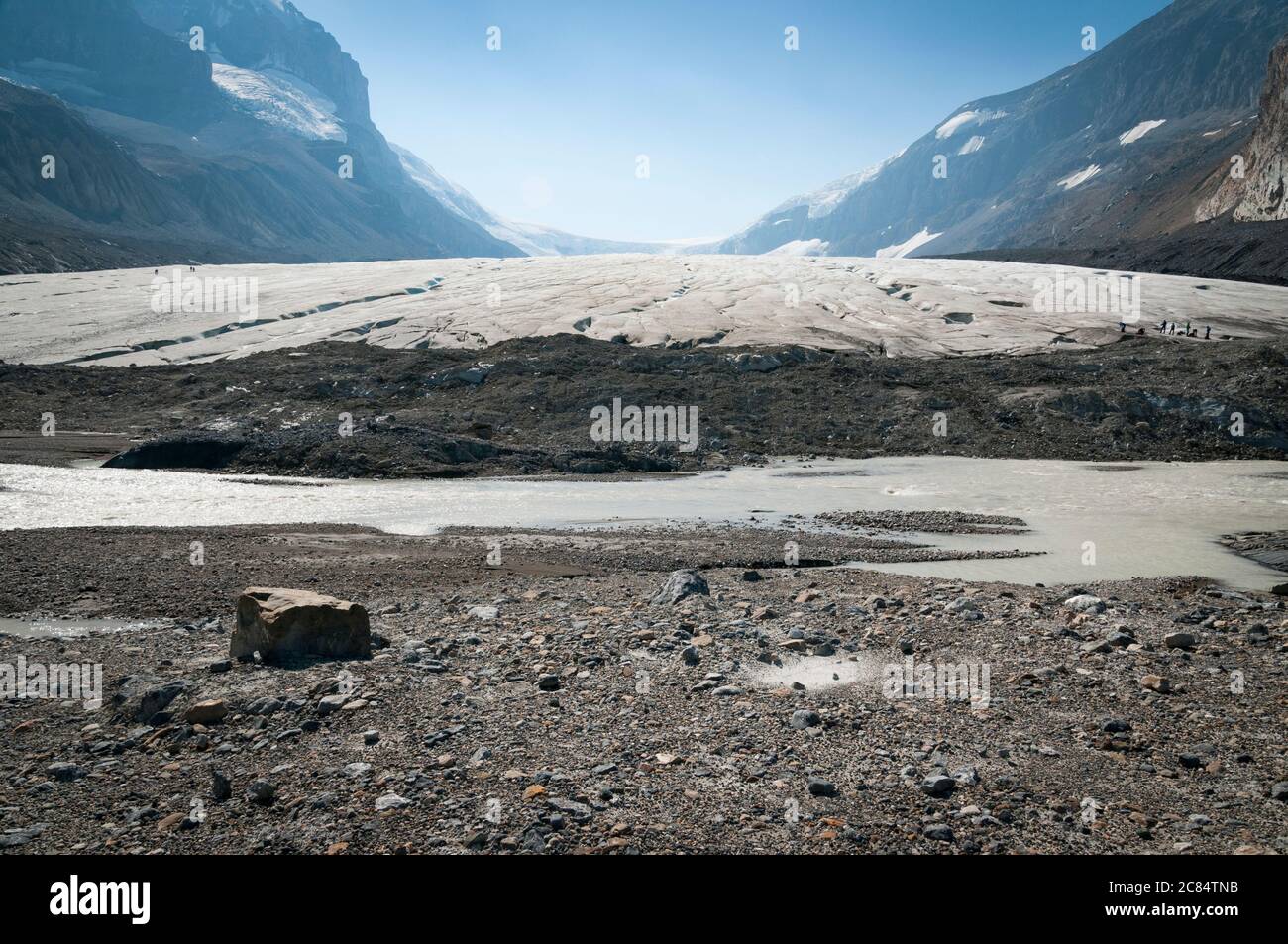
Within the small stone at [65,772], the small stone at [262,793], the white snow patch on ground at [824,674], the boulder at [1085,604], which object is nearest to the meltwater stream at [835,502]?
the boulder at [1085,604]

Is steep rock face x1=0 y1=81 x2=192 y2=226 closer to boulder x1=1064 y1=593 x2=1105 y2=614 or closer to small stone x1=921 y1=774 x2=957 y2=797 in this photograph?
boulder x1=1064 y1=593 x2=1105 y2=614

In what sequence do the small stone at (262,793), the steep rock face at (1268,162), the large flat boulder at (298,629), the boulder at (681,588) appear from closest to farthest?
the small stone at (262,793)
the large flat boulder at (298,629)
the boulder at (681,588)
the steep rock face at (1268,162)

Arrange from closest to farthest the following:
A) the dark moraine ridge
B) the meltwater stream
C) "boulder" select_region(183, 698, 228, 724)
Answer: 1. "boulder" select_region(183, 698, 228, 724)
2. the meltwater stream
3. the dark moraine ridge

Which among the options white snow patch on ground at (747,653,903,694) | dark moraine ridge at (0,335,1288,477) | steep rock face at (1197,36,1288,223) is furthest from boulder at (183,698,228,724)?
steep rock face at (1197,36,1288,223)

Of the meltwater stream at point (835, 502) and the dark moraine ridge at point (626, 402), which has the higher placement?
the dark moraine ridge at point (626, 402)

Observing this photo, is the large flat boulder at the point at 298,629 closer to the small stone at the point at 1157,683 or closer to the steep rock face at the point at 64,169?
the small stone at the point at 1157,683
